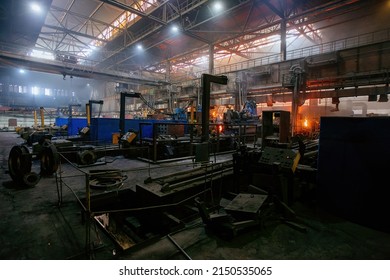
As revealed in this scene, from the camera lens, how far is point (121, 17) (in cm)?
2419

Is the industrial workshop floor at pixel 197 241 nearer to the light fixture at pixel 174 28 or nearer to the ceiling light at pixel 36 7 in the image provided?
the ceiling light at pixel 36 7

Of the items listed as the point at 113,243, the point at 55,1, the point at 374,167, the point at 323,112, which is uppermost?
the point at 55,1

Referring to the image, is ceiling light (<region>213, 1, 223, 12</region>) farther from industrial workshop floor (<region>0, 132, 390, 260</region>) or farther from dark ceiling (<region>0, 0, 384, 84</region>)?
industrial workshop floor (<region>0, 132, 390, 260</region>)

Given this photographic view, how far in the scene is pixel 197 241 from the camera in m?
3.37

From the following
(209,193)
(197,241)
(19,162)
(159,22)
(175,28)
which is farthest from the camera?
(175,28)

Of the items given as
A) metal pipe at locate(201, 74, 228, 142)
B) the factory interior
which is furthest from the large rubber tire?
metal pipe at locate(201, 74, 228, 142)

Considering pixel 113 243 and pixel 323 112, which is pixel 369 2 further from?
pixel 113 243

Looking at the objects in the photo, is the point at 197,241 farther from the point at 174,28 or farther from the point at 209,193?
the point at 174,28

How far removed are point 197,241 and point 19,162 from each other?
575cm

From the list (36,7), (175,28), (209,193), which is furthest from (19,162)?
(175,28)

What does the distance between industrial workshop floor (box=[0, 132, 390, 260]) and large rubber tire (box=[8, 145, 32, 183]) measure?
69.1 inches

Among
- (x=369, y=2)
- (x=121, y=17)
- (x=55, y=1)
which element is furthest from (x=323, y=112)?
(x=55, y=1)

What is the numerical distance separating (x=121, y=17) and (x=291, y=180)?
26694mm

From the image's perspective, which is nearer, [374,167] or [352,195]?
[374,167]
